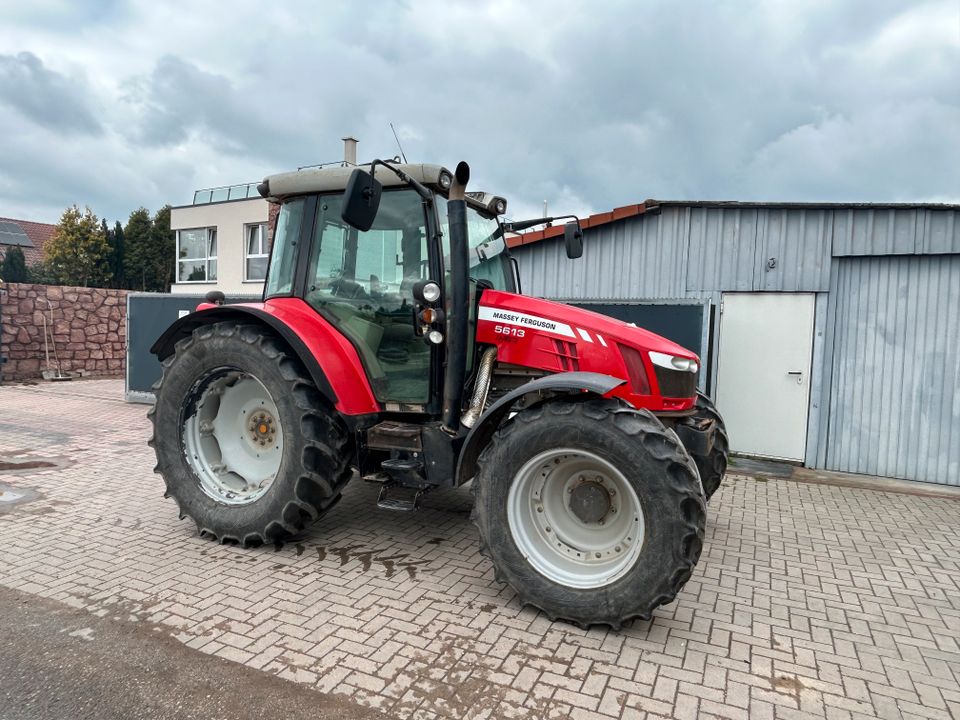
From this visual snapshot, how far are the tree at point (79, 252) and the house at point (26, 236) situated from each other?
380 inches

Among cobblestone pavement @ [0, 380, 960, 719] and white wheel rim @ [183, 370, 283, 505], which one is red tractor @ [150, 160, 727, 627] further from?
cobblestone pavement @ [0, 380, 960, 719]

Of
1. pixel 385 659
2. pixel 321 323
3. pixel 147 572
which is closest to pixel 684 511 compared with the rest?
pixel 385 659

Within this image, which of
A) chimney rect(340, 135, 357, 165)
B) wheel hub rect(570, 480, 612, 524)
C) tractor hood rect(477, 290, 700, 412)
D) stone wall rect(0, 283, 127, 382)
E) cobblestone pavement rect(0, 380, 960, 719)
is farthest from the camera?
chimney rect(340, 135, 357, 165)

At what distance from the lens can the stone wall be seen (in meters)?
14.0

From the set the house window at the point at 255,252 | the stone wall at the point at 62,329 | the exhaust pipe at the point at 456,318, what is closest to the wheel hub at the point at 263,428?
the exhaust pipe at the point at 456,318

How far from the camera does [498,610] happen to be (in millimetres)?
3373

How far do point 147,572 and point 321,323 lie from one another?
1804mm

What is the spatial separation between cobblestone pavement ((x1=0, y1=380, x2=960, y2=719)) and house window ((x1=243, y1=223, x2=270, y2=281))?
1653 centimetres

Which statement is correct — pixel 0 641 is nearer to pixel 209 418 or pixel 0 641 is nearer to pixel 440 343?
pixel 209 418

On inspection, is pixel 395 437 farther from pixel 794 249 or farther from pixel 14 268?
pixel 14 268

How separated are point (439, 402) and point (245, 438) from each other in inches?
61.1

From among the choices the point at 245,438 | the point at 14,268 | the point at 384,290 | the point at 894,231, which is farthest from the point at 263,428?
the point at 14,268

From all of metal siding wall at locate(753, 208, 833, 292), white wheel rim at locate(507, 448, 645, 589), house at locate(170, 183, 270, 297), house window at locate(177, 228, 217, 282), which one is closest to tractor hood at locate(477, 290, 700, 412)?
white wheel rim at locate(507, 448, 645, 589)

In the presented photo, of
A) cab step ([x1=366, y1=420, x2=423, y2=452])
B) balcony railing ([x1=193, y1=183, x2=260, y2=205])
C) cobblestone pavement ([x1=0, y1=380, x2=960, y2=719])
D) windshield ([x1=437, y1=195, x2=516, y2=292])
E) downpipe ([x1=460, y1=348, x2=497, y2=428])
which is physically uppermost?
balcony railing ([x1=193, y1=183, x2=260, y2=205])
